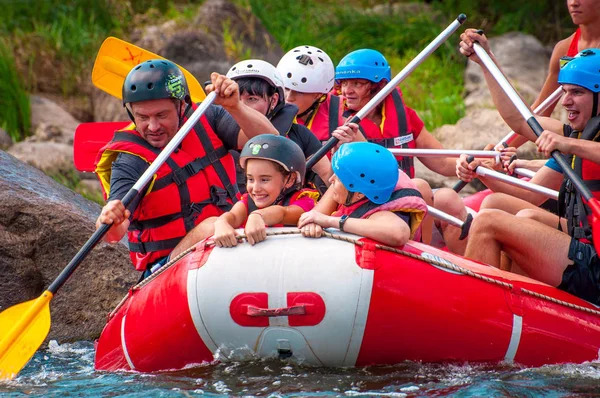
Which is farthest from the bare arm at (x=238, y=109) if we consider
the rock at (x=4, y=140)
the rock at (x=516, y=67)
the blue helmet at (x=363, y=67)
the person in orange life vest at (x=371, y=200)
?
the rock at (x=516, y=67)

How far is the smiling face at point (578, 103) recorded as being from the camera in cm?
525

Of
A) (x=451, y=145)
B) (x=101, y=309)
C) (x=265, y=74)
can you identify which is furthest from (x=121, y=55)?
(x=451, y=145)

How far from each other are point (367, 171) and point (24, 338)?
1.90 meters

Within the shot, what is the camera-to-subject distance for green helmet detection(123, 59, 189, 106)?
17.5ft

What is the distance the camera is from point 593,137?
5234 mm

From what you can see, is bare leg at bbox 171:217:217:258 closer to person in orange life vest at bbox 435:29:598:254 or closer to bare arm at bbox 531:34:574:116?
person in orange life vest at bbox 435:29:598:254

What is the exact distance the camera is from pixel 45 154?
1038cm

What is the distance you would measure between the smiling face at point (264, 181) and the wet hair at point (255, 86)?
3.13 feet

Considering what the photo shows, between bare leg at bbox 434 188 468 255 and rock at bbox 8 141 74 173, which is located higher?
rock at bbox 8 141 74 173

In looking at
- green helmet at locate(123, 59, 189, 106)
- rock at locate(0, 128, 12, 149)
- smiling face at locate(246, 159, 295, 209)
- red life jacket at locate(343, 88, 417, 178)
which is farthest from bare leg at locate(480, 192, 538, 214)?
rock at locate(0, 128, 12, 149)

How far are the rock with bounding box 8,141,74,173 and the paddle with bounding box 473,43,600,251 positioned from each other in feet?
18.0

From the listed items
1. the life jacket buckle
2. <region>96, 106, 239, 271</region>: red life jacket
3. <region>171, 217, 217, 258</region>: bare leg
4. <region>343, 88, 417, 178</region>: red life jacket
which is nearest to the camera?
<region>171, 217, 217, 258</region>: bare leg

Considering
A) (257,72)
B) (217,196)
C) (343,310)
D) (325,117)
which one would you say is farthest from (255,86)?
(343,310)

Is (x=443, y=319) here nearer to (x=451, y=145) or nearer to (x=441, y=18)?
(x=451, y=145)
